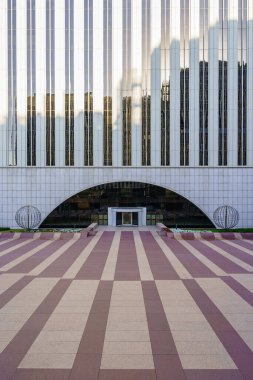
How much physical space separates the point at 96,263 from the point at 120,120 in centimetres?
2350

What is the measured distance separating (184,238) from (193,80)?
19.8 meters

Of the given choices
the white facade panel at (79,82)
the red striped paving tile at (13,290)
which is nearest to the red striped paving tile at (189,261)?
the red striped paving tile at (13,290)

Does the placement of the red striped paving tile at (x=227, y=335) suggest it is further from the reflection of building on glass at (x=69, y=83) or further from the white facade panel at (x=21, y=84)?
the white facade panel at (x=21, y=84)

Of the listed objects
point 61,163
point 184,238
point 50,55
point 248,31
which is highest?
point 248,31

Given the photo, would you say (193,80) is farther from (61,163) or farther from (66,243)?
(66,243)

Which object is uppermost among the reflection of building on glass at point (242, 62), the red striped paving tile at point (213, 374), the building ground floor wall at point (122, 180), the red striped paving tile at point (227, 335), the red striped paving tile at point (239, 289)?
the reflection of building on glass at point (242, 62)

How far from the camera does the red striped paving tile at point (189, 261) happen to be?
14164mm

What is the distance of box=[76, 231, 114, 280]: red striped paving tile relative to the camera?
13.9 metres

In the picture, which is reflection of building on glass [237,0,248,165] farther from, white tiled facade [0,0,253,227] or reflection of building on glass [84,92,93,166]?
reflection of building on glass [84,92,93,166]

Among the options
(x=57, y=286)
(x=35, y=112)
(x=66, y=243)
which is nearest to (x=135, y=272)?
(x=57, y=286)

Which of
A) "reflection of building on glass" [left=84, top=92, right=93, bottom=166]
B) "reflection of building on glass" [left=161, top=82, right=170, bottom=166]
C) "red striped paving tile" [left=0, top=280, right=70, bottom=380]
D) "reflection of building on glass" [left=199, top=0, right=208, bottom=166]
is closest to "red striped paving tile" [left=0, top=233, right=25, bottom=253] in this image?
"red striped paving tile" [left=0, top=280, right=70, bottom=380]

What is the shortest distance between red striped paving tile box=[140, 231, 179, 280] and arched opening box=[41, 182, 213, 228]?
14.4m

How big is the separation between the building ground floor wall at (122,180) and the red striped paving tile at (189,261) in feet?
49.7

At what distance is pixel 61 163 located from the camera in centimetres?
3738
